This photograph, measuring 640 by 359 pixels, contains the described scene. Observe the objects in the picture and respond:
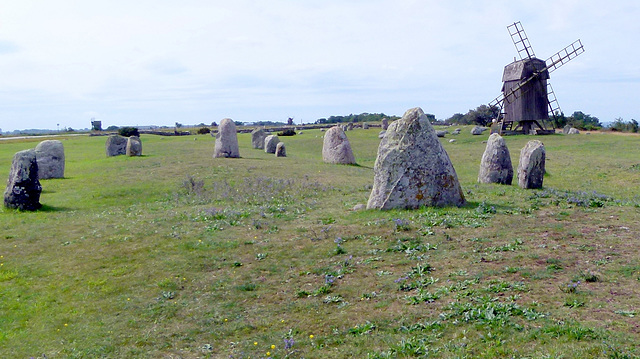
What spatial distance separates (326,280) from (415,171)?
611 cm

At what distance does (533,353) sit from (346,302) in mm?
3484

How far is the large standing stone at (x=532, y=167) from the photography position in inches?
779

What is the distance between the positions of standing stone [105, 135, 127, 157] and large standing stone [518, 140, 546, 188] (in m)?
31.8

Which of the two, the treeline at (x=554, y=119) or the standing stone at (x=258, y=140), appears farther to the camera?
the treeline at (x=554, y=119)

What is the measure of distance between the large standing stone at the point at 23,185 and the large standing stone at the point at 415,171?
1306 centimetres

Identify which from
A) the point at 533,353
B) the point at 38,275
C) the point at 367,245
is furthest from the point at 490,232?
the point at 38,275

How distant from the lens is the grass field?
742 centimetres

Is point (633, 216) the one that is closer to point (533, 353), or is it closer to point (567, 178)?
point (533, 353)

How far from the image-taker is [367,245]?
12305mm

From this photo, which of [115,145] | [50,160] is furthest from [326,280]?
[115,145]

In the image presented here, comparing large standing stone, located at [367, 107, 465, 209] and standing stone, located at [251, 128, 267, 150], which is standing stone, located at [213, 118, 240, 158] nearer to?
standing stone, located at [251, 128, 267, 150]

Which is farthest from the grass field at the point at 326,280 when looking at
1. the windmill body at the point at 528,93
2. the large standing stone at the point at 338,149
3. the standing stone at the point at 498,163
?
the windmill body at the point at 528,93

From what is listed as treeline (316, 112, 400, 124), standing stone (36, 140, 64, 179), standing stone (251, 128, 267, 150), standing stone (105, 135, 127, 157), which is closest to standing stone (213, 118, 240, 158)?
standing stone (36, 140, 64, 179)

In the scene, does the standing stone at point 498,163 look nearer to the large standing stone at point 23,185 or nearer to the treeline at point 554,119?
the large standing stone at point 23,185
